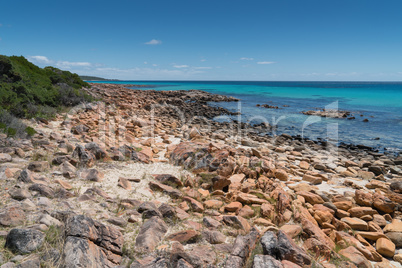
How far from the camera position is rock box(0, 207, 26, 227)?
3326mm

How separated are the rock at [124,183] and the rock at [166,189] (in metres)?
0.56

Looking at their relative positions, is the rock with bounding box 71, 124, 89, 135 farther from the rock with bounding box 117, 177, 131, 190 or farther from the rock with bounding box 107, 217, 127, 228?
the rock with bounding box 107, 217, 127, 228

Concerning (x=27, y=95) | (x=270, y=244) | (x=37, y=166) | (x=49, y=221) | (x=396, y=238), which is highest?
(x=27, y=95)

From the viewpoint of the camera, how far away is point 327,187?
7.48 metres

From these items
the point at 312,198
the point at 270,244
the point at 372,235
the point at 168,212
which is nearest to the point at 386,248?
the point at 372,235

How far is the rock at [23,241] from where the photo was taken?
2.88 m

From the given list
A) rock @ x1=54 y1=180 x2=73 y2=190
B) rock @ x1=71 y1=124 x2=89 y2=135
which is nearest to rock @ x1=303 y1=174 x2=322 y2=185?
rock @ x1=54 y1=180 x2=73 y2=190

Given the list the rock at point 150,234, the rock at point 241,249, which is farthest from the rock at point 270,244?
the rock at point 150,234

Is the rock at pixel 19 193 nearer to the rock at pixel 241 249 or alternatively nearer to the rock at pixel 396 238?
the rock at pixel 241 249

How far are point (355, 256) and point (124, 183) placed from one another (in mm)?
5095

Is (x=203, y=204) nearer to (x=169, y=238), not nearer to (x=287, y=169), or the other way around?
(x=169, y=238)

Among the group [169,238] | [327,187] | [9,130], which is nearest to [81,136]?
[9,130]

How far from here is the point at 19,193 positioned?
416cm

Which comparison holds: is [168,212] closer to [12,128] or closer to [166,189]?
[166,189]
